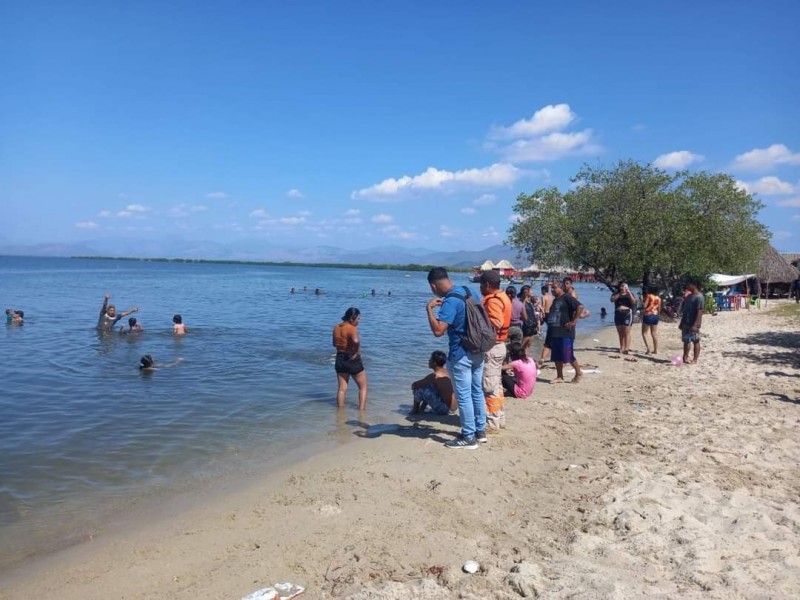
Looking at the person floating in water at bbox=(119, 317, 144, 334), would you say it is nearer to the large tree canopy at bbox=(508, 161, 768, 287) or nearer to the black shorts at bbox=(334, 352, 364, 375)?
the black shorts at bbox=(334, 352, 364, 375)

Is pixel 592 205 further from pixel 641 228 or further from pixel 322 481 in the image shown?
pixel 322 481

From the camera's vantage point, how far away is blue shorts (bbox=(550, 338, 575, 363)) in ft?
31.7

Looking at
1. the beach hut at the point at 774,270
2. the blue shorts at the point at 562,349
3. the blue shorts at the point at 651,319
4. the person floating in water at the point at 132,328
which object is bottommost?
the person floating in water at the point at 132,328

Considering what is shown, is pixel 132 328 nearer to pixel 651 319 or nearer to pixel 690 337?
pixel 651 319

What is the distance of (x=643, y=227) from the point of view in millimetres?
22484

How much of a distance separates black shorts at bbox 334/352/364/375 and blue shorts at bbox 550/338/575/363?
383cm

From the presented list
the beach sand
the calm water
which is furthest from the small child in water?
the beach sand

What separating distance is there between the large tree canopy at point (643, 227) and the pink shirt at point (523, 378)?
1617 cm

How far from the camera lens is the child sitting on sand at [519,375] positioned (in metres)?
8.53

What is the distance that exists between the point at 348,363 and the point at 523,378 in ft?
9.52

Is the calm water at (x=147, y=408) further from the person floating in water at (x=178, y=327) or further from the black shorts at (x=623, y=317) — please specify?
the black shorts at (x=623, y=317)

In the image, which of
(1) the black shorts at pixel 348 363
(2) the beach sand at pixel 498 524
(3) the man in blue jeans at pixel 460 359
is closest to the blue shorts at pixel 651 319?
(2) the beach sand at pixel 498 524

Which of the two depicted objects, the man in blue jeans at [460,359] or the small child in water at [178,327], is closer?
the man in blue jeans at [460,359]

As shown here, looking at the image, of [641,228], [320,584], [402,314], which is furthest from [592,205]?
[320,584]
